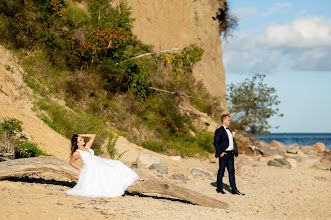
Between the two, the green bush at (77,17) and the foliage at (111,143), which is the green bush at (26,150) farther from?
the green bush at (77,17)

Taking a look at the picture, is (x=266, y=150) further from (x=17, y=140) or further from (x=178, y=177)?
(x=17, y=140)

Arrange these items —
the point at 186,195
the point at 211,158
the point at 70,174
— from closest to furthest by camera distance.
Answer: the point at 186,195 → the point at 70,174 → the point at 211,158

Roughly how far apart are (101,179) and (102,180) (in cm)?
3

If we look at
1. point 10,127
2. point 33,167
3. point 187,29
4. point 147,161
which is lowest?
point 147,161

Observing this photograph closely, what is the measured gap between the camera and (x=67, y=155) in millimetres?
11102

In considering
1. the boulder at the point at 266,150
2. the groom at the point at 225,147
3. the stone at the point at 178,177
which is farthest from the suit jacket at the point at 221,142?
the boulder at the point at 266,150

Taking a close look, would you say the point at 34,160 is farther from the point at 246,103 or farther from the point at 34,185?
the point at 246,103

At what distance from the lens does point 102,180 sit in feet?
25.7

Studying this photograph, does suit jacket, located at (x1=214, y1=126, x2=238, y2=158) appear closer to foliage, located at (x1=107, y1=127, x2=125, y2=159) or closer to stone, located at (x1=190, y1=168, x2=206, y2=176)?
stone, located at (x1=190, y1=168, x2=206, y2=176)

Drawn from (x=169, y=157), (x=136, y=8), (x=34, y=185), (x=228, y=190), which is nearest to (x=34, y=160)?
(x=34, y=185)

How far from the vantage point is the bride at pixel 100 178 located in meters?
7.70

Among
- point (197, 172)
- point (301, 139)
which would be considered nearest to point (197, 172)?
point (197, 172)

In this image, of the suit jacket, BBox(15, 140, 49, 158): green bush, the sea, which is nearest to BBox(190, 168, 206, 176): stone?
the suit jacket

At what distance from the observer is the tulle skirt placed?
7.69 metres
